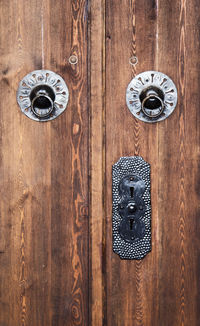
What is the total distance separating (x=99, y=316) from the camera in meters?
0.98

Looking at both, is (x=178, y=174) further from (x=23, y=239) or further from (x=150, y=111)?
(x=23, y=239)

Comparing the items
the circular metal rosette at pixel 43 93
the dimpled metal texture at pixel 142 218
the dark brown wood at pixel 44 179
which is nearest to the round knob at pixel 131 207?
the dimpled metal texture at pixel 142 218

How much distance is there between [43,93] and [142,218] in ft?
1.65

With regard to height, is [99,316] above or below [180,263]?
below

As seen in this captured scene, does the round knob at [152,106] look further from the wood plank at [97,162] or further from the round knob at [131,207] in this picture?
the round knob at [131,207]

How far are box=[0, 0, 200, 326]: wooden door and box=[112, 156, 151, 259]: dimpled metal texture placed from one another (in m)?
0.02

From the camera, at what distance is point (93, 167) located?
99 centimetres

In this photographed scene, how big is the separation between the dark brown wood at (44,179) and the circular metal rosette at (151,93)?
157mm

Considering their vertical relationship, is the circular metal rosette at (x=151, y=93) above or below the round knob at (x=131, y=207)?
above

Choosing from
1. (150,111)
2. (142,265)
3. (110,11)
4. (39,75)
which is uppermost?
(110,11)

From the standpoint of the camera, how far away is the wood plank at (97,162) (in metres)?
0.98

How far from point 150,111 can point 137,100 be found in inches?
2.1

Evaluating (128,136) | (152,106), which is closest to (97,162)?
(128,136)

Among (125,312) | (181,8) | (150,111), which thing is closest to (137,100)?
(150,111)
